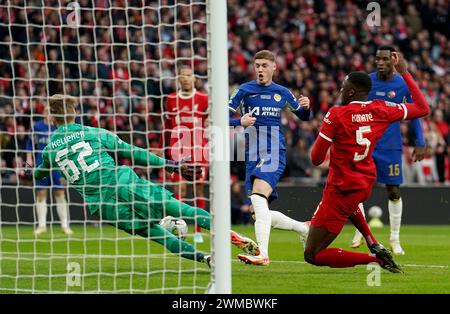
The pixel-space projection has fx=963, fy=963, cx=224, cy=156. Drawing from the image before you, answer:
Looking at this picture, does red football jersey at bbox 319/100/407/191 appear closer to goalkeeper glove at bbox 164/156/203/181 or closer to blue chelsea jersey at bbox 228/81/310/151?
goalkeeper glove at bbox 164/156/203/181

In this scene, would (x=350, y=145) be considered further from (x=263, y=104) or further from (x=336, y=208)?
(x=263, y=104)

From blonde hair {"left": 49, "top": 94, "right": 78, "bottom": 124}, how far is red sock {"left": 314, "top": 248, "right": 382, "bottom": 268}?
2694 mm

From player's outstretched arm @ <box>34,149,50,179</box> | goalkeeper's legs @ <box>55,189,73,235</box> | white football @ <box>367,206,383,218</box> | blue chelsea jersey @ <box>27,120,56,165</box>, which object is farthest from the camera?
white football @ <box>367,206,383,218</box>

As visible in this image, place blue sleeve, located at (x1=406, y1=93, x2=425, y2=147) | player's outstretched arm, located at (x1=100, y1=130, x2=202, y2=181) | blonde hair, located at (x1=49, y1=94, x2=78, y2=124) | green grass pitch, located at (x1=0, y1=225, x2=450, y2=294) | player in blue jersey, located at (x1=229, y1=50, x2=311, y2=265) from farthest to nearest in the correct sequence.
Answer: blue sleeve, located at (x1=406, y1=93, x2=425, y2=147)
player in blue jersey, located at (x1=229, y1=50, x2=311, y2=265)
blonde hair, located at (x1=49, y1=94, x2=78, y2=124)
player's outstretched arm, located at (x1=100, y1=130, x2=202, y2=181)
green grass pitch, located at (x1=0, y1=225, x2=450, y2=294)

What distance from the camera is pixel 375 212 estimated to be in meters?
18.5

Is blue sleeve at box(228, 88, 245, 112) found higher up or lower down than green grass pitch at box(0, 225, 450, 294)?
higher up

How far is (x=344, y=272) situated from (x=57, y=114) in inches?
128

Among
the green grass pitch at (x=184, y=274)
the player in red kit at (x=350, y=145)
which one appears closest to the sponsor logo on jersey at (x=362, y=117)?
the player in red kit at (x=350, y=145)

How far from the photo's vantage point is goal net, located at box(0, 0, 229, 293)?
29.1ft

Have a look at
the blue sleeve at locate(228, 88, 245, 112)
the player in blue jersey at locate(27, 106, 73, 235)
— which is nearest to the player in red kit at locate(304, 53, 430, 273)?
the blue sleeve at locate(228, 88, 245, 112)

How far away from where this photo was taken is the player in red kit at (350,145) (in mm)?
8719

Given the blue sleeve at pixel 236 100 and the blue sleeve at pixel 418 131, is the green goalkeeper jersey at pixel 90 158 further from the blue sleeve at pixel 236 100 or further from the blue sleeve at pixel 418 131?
the blue sleeve at pixel 418 131

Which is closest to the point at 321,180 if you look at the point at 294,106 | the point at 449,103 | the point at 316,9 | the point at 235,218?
the point at 235,218

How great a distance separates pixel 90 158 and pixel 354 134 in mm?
2512
